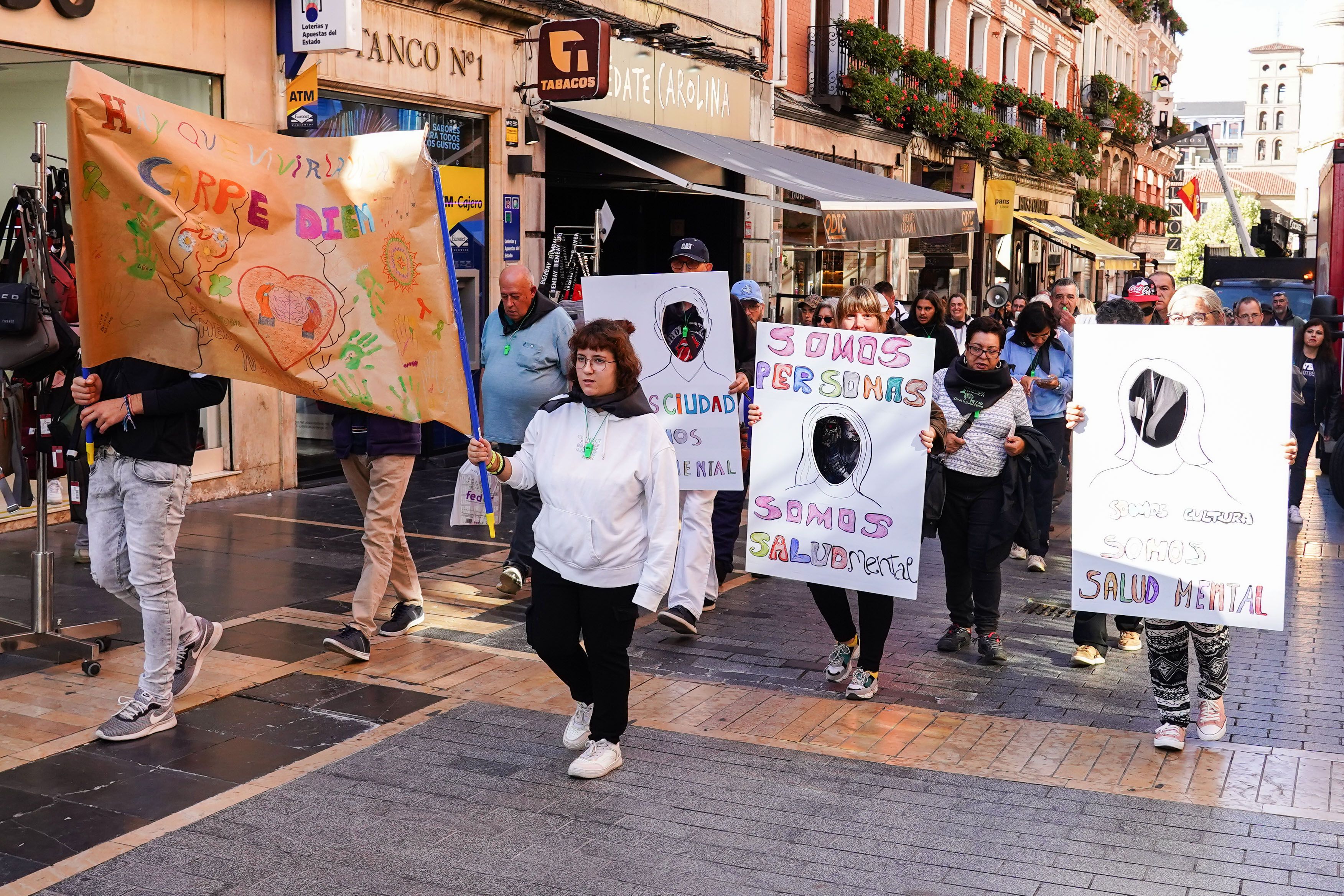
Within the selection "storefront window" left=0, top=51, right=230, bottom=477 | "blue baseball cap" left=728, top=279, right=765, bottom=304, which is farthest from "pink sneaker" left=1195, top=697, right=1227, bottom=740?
"storefront window" left=0, top=51, right=230, bottom=477

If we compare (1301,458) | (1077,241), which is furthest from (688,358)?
(1077,241)

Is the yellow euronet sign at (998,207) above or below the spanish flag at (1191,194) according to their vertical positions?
below

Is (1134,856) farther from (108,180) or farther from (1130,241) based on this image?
(1130,241)

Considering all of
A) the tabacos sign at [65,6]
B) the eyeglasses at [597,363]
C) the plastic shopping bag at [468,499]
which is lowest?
the plastic shopping bag at [468,499]

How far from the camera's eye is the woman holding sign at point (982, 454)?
273 inches

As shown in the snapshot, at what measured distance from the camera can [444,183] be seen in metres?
13.9

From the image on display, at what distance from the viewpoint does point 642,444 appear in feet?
16.9

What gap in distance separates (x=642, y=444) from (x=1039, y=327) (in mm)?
5214

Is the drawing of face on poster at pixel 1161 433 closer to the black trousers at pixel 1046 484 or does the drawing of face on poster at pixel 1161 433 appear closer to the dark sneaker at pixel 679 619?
the dark sneaker at pixel 679 619

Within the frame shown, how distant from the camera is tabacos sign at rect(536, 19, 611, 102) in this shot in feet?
46.6

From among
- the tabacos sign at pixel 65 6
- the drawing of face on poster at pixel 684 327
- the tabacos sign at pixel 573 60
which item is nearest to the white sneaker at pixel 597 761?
the drawing of face on poster at pixel 684 327

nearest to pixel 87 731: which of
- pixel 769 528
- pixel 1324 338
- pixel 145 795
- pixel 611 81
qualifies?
pixel 145 795

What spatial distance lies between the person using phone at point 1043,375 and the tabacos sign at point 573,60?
6188mm

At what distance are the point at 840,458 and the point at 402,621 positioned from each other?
2.51m
